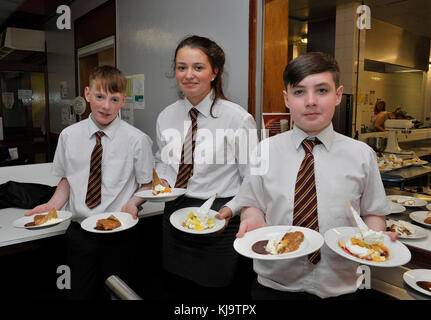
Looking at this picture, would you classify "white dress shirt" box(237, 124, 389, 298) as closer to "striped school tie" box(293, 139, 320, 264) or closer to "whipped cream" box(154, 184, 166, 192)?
"striped school tie" box(293, 139, 320, 264)

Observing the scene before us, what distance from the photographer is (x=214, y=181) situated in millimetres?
1784

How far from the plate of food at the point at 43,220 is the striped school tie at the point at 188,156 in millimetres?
581

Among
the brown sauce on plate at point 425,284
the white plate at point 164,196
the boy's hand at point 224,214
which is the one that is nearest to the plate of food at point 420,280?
the brown sauce on plate at point 425,284

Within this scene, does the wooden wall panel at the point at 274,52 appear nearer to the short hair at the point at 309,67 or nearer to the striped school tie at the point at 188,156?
the striped school tie at the point at 188,156

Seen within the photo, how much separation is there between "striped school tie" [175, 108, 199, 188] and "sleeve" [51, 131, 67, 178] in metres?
0.65

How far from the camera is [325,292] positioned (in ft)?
3.81

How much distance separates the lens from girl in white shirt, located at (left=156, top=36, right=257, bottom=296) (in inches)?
66.5

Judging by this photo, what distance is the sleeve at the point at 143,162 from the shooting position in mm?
1861

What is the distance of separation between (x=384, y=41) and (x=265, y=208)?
4.44 metres

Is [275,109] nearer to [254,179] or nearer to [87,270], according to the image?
[254,179]

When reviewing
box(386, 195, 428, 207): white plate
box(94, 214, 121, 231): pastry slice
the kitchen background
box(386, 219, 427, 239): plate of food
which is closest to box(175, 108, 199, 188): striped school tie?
box(94, 214, 121, 231): pastry slice

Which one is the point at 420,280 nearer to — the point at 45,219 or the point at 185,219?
the point at 185,219

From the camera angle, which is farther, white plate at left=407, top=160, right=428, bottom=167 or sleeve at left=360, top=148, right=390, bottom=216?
white plate at left=407, top=160, right=428, bottom=167
